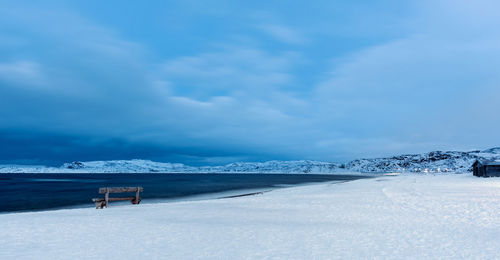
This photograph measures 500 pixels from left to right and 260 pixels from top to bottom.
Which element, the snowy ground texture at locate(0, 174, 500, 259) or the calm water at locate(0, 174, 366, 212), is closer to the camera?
the snowy ground texture at locate(0, 174, 500, 259)

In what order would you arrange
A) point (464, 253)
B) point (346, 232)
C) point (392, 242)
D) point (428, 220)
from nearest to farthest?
point (464, 253), point (392, 242), point (346, 232), point (428, 220)

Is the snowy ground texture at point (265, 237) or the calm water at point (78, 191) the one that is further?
the calm water at point (78, 191)

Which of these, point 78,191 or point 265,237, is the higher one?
point 265,237

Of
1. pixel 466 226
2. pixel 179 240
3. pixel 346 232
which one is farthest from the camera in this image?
pixel 466 226

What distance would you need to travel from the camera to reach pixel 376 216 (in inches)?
568

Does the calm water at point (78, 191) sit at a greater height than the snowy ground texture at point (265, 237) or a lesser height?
lesser

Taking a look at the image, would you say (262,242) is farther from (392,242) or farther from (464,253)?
(464,253)

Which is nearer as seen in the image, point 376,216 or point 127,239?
point 127,239

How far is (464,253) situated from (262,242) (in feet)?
17.4

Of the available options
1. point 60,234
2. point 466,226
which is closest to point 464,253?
point 466,226

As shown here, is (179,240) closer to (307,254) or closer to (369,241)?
(307,254)

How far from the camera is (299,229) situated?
1152 centimetres

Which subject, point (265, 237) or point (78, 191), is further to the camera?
point (78, 191)

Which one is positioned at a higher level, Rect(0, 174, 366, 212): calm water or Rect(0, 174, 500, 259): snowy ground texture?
Rect(0, 174, 500, 259): snowy ground texture
